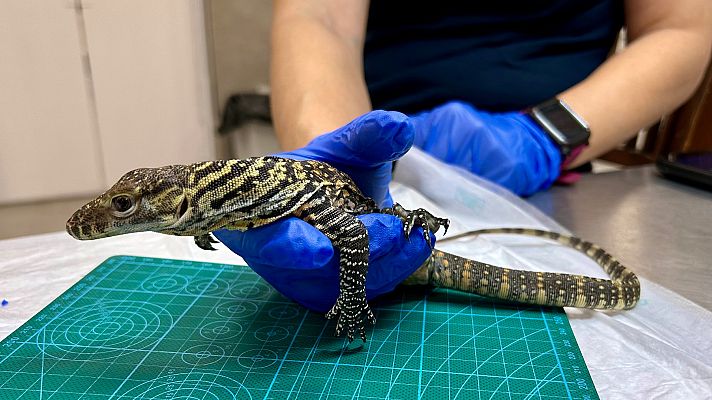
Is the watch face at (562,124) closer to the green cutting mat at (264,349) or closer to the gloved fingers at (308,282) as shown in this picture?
the green cutting mat at (264,349)

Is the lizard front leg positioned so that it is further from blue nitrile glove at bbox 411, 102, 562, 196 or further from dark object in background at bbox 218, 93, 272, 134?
dark object in background at bbox 218, 93, 272, 134

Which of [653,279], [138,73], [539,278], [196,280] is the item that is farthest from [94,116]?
[653,279]

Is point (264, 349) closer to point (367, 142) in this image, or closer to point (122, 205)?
point (122, 205)

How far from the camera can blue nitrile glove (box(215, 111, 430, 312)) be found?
144 centimetres

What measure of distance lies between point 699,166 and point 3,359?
11.0 feet

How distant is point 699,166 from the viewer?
2.91 m

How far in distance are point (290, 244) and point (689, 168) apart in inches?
100

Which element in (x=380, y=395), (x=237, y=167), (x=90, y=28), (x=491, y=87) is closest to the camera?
(x=380, y=395)

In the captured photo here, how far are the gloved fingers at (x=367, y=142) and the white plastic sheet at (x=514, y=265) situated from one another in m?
0.70

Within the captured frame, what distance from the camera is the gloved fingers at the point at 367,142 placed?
4.98ft

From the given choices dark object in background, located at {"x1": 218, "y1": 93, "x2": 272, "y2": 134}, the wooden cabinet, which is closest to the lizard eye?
the wooden cabinet

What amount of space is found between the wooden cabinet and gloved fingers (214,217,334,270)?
3.28 metres

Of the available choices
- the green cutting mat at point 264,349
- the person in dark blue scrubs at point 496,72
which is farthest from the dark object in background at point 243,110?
the green cutting mat at point 264,349

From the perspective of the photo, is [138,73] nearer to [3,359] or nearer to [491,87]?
[491,87]
